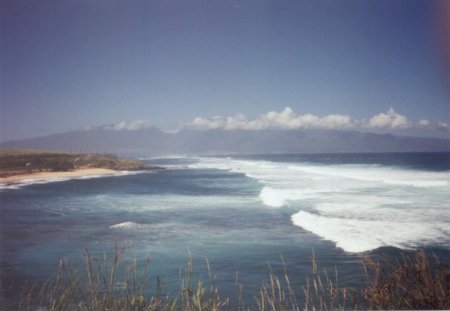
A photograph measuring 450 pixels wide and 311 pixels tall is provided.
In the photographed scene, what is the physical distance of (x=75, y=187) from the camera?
58.7ft

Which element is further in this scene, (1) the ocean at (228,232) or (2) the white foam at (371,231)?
(2) the white foam at (371,231)

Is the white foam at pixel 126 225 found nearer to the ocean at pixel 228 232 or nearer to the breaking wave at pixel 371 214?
the ocean at pixel 228 232

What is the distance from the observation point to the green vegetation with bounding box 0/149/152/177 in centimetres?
1068

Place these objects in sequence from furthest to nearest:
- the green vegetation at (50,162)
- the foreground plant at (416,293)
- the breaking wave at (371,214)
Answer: the green vegetation at (50,162) → the breaking wave at (371,214) → the foreground plant at (416,293)

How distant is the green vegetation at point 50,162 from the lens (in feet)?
35.0

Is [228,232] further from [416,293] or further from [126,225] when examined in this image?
[416,293]

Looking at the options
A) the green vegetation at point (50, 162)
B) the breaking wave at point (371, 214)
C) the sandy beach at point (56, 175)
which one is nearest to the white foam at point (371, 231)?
the breaking wave at point (371, 214)

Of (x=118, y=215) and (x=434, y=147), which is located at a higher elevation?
(x=434, y=147)

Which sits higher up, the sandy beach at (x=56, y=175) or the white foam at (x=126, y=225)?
the sandy beach at (x=56, y=175)

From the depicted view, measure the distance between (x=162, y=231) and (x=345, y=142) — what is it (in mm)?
13945

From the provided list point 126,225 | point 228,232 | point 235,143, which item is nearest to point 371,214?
point 228,232

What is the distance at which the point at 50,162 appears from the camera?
1841cm

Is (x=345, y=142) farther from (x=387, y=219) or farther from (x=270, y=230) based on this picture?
(x=270, y=230)

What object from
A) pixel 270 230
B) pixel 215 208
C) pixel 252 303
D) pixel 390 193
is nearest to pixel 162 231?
pixel 270 230
